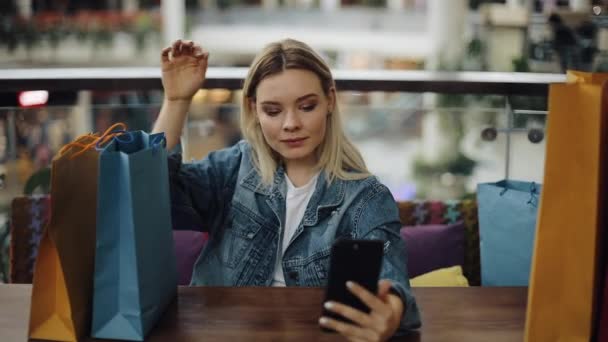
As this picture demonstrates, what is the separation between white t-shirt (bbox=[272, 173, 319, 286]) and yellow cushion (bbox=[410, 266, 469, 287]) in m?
0.54

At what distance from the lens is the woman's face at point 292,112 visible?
1203 mm

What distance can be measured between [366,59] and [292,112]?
10175 mm

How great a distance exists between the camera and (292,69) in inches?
48.5

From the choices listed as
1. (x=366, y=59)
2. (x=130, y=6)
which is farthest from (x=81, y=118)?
(x=130, y=6)

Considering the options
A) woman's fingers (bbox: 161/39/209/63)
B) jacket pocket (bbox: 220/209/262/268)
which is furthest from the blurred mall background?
jacket pocket (bbox: 220/209/262/268)

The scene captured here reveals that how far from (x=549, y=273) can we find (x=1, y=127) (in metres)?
1.90

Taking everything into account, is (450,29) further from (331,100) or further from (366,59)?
(331,100)

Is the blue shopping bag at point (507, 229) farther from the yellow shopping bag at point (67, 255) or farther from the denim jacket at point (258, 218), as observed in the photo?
the yellow shopping bag at point (67, 255)

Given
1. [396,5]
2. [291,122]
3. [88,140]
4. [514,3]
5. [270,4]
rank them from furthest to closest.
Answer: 1. [270,4]
2. [396,5]
3. [514,3]
4. [291,122]
5. [88,140]

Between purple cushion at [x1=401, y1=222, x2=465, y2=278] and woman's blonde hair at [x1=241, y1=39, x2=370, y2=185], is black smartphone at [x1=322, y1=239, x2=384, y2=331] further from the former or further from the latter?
purple cushion at [x1=401, y1=222, x2=465, y2=278]

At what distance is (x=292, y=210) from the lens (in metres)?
1.28

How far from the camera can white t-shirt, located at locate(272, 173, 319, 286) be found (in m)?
1.26

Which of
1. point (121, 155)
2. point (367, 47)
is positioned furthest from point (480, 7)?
point (121, 155)

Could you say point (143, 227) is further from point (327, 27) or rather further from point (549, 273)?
point (327, 27)
